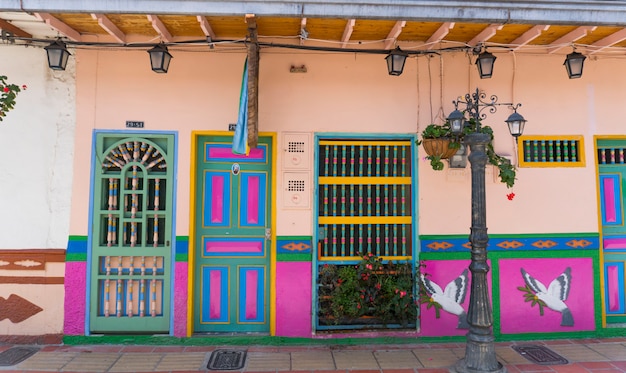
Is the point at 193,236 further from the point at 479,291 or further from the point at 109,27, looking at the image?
the point at 479,291

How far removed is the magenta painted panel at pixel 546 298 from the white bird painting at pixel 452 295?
0.52 metres

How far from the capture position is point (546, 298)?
545 centimetres

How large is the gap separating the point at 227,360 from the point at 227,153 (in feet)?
8.33

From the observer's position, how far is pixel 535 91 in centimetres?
558

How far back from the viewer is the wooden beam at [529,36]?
15.7 ft

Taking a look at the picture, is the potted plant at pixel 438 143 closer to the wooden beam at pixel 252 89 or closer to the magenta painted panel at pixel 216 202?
the wooden beam at pixel 252 89

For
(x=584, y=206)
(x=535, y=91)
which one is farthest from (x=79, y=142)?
(x=584, y=206)

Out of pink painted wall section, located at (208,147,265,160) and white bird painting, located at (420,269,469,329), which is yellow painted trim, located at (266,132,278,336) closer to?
pink painted wall section, located at (208,147,265,160)

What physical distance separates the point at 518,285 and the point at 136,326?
496 cm

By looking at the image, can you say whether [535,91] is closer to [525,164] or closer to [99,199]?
[525,164]

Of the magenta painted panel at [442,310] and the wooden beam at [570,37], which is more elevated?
the wooden beam at [570,37]

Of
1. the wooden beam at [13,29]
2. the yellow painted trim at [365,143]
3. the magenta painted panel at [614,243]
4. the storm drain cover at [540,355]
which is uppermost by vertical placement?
the wooden beam at [13,29]

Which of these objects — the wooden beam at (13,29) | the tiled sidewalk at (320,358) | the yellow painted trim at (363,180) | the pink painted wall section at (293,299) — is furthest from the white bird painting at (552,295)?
the wooden beam at (13,29)

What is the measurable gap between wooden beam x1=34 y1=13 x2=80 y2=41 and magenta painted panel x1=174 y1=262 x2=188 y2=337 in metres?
3.06
